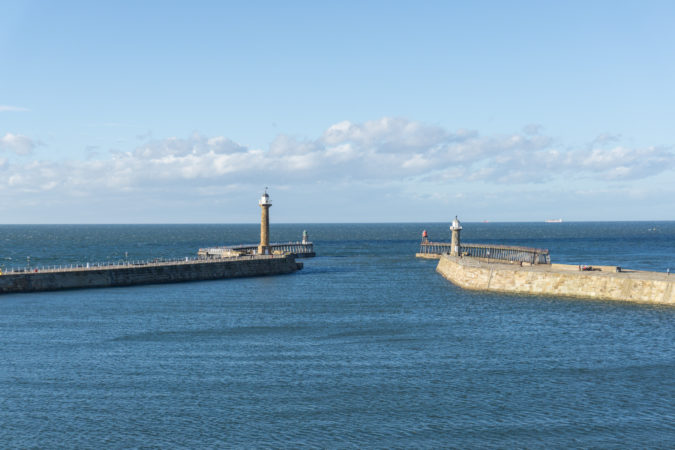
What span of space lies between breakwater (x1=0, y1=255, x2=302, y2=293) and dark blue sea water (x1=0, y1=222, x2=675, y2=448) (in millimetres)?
6337

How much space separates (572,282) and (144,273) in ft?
143

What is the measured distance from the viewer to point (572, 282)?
2422 inches

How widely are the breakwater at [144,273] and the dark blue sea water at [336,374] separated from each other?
20.8ft

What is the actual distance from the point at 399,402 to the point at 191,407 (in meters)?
8.75

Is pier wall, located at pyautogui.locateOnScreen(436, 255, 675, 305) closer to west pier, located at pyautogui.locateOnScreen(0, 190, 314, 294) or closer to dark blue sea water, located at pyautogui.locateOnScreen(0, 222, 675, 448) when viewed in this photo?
dark blue sea water, located at pyautogui.locateOnScreen(0, 222, 675, 448)

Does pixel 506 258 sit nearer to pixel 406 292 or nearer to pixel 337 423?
pixel 406 292

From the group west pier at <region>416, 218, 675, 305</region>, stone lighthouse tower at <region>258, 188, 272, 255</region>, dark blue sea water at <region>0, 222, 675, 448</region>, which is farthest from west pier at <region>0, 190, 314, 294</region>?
west pier at <region>416, 218, 675, 305</region>

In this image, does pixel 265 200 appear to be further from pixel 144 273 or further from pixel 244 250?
pixel 144 273

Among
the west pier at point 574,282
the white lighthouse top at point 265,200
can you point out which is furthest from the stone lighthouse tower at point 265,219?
the west pier at point 574,282

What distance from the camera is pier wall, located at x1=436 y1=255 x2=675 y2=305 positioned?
182 ft

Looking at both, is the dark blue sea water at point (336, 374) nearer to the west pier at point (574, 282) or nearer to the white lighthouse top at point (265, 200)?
the west pier at point (574, 282)

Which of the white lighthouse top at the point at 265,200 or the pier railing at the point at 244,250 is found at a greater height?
the white lighthouse top at the point at 265,200

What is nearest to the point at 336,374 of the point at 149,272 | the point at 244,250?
the point at 149,272

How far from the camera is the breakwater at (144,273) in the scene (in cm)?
6309
